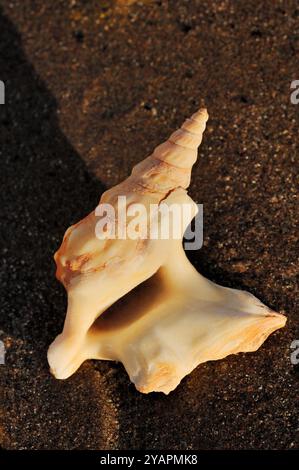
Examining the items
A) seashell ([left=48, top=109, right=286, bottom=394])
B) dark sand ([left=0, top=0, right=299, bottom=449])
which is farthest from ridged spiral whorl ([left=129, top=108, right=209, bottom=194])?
dark sand ([left=0, top=0, right=299, bottom=449])

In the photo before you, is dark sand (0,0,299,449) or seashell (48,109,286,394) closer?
seashell (48,109,286,394)

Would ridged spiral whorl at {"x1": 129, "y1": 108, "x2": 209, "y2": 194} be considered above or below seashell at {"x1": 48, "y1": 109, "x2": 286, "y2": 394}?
above

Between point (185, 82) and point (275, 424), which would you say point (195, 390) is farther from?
point (185, 82)

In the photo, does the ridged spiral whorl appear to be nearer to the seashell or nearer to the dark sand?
the seashell

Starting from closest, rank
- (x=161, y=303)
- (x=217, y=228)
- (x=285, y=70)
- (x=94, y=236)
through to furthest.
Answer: (x=94, y=236) < (x=161, y=303) < (x=217, y=228) < (x=285, y=70)

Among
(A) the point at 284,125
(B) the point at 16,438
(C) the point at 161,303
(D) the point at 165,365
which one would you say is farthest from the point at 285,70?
(B) the point at 16,438

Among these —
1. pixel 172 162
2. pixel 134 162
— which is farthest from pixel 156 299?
pixel 134 162
